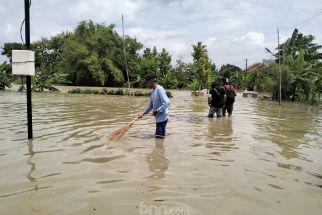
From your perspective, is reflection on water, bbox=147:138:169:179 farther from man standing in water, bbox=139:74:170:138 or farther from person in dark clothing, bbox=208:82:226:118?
person in dark clothing, bbox=208:82:226:118

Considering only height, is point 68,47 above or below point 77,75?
above

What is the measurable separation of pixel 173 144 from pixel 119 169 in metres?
2.53

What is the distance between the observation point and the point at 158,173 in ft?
19.0

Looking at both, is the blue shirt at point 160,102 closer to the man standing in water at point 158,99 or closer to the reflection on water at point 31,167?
the man standing in water at point 158,99

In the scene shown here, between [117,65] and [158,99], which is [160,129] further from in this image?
[117,65]

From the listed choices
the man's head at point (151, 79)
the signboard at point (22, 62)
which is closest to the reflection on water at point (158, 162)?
the man's head at point (151, 79)

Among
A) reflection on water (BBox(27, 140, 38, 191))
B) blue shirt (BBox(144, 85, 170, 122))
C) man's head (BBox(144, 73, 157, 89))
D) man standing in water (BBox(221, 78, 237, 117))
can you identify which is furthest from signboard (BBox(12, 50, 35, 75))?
man standing in water (BBox(221, 78, 237, 117))

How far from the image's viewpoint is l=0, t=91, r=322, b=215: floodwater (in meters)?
4.42

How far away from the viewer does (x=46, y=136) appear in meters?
8.84

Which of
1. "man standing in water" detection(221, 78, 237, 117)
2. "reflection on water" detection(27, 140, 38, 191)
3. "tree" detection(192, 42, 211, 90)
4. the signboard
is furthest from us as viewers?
"tree" detection(192, 42, 211, 90)

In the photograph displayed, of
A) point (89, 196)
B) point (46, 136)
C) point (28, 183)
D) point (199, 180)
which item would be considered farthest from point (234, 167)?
point (46, 136)

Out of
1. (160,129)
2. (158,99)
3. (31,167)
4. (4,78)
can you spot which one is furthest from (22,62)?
(4,78)

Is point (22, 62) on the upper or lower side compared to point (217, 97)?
upper

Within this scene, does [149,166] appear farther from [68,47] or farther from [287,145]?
[68,47]
